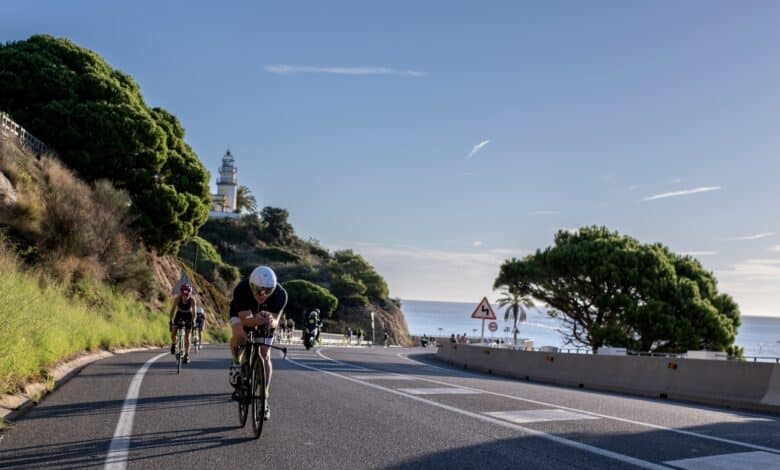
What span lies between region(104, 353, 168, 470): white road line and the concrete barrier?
11011mm

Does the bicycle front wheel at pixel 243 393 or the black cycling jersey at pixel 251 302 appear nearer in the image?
the bicycle front wheel at pixel 243 393

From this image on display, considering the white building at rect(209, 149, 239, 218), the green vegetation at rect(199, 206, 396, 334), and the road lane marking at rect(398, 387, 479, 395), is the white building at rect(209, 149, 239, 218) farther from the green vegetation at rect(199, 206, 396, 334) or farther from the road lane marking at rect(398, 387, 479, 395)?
the road lane marking at rect(398, 387, 479, 395)

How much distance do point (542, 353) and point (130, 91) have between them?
1016 inches

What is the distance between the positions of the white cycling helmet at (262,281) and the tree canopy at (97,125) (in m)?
28.6

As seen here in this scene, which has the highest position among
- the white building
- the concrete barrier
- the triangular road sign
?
the white building

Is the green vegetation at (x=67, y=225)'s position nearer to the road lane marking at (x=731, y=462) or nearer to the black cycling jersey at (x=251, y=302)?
the black cycling jersey at (x=251, y=302)

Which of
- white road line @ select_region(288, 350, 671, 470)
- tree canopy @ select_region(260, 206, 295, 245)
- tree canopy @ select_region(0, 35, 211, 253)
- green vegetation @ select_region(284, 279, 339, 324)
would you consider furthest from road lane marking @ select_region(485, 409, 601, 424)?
tree canopy @ select_region(260, 206, 295, 245)

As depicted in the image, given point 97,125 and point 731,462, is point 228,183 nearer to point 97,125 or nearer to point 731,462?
point 97,125

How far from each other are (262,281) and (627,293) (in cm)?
4212

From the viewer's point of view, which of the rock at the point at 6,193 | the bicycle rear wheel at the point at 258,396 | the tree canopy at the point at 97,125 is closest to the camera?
the bicycle rear wheel at the point at 258,396

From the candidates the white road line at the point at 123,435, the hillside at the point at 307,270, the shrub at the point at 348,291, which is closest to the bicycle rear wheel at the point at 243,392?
the white road line at the point at 123,435

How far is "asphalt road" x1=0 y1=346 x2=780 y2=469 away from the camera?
21.9 ft

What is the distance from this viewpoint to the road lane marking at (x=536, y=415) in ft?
30.9

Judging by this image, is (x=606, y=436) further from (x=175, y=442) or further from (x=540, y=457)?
(x=175, y=442)
